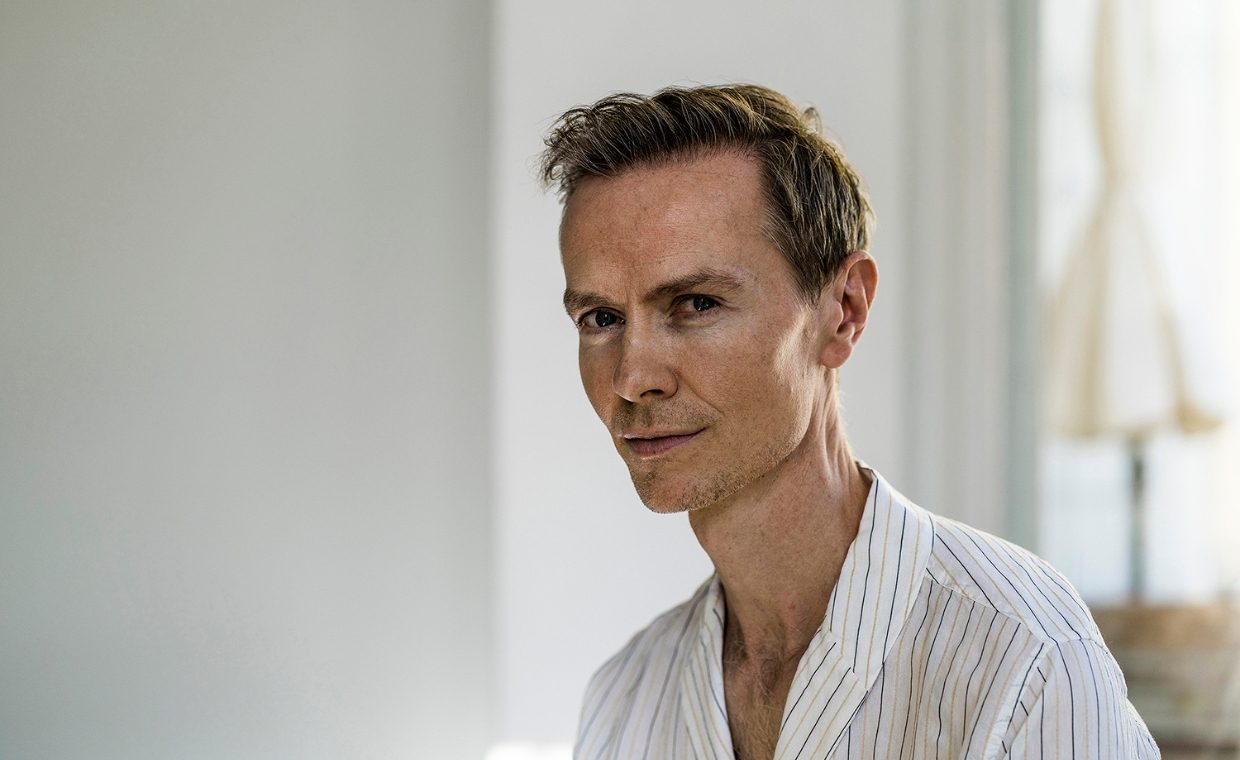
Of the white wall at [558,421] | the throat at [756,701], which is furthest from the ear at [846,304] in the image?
the white wall at [558,421]

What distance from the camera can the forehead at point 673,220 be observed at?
155 cm

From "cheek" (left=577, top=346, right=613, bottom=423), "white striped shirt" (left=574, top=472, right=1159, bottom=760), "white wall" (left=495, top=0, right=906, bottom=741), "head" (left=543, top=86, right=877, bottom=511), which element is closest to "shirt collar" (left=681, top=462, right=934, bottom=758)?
"white striped shirt" (left=574, top=472, right=1159, bottom=760)

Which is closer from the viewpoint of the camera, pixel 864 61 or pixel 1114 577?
pixel 864 61

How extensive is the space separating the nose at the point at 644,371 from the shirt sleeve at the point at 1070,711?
1.74 ft

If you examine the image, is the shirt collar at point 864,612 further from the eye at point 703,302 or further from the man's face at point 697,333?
the eye at point 703,302

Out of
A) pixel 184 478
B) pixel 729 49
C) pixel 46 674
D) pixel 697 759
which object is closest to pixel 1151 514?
pixel 729 49

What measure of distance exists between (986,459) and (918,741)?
1441 millimetres

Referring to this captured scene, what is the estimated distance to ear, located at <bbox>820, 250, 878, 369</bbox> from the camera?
166 cm

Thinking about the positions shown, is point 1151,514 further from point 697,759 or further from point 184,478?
point 184,478

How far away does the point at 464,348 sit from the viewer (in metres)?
2.55

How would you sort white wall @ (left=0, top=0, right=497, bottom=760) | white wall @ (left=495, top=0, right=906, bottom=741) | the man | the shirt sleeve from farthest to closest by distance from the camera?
white wall @ (left=495, top=0, right=906, bottom=741) < white wall @ (left=0, top=0, right=497, bottom=760) < the man < the shirt sleeve

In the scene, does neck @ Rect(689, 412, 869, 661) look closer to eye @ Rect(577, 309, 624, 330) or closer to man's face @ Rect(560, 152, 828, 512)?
man's face @ Rect(560, 152, 828, 512)

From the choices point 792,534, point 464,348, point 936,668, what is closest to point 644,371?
point 792,534

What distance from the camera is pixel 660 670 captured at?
6.11 ft
